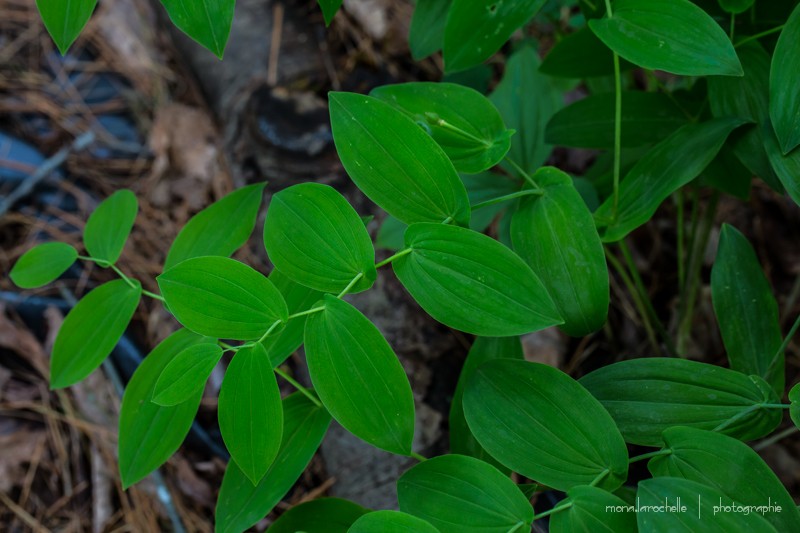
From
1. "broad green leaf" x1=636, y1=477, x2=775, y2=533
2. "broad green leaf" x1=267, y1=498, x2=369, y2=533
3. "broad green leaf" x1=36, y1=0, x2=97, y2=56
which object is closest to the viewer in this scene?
"broad green leaf" x1=636, y1=477, x2=775, y2=533

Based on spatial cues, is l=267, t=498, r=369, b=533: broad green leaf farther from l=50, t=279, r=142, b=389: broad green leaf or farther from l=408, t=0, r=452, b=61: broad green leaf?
l=408, t=0, r=452, b=61: broad green leaf

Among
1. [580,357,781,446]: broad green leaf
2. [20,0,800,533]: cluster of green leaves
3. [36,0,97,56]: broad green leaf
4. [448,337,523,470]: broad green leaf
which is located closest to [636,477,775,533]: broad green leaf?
[20,0,800,533]: cluster of green leaves

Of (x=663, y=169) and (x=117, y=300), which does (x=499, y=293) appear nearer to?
(x=663, y=169)

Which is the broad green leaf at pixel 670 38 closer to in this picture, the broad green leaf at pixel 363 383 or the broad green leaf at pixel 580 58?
the broad green leaf at pixel 580 58

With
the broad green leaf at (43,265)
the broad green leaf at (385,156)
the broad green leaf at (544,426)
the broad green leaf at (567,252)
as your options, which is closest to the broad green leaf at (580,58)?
the broad green leaf at (567,252)

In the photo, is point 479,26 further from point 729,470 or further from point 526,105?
point 729,470

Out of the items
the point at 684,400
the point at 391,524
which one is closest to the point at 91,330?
the point at 391,524
